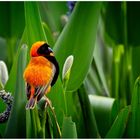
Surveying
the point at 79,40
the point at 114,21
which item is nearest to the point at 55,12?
the point at 114,21

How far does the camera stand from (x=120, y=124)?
726 mm

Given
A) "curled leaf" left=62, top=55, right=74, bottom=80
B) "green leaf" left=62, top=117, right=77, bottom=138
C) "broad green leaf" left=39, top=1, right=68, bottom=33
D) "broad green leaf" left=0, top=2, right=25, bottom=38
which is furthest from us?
"broad green leaf" left=39, top=1, right=68, bottom=33

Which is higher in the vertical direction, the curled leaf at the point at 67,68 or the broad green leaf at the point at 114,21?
the broad green leaf at the point at 114,21

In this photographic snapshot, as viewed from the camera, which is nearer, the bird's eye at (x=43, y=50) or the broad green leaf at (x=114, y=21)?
the bird's eye at (x=43, y=50)

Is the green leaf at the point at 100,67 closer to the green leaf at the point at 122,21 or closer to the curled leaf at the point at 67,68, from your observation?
the green leaf at the point at 122,21

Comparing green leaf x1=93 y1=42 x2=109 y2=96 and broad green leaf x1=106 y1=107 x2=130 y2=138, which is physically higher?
green leaf x1=93 y1=42 x2=109 y2=96

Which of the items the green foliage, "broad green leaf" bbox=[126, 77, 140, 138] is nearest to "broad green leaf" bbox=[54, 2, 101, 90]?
the green foliage

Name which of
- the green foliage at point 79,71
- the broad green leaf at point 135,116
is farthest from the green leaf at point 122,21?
the broad green leaf at point 135,116

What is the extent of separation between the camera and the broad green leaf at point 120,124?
2.35 ft

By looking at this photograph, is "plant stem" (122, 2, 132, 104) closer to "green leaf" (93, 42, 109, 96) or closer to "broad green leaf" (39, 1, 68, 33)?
"green leaf" (93, 42, 109, 96)

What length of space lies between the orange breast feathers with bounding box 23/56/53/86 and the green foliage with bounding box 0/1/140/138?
1 centimetres

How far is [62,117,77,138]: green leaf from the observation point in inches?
26.1

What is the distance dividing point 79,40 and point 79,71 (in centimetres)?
5

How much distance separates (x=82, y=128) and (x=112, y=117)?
5 centimetres
